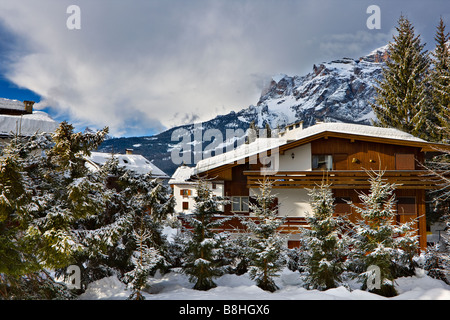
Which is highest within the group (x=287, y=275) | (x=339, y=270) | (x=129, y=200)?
(x=129, y=200)

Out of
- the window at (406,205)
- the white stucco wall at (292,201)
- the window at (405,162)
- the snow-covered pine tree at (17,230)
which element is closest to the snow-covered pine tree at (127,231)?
the snow-covered pine tree at (17,230)

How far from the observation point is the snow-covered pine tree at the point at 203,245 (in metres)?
11.7

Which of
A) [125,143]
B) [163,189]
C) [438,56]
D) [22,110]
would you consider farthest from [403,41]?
[125,143]

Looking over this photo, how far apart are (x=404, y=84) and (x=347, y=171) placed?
1483 centimetres

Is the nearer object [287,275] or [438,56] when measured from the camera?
[287,275]

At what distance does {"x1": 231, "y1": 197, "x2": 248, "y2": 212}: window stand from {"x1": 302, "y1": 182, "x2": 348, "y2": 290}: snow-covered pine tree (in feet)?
21.3

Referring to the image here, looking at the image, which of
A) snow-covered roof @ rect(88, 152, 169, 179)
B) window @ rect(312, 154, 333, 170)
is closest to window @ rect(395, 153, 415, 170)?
window @ rect(312, 154, 333, 170)

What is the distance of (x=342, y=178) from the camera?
17.0m

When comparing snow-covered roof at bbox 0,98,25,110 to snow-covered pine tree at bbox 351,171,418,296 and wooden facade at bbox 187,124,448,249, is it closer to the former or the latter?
wooden facade at bbox 187,124,448,249

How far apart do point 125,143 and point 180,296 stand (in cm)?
9055

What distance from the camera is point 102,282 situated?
11.3 m

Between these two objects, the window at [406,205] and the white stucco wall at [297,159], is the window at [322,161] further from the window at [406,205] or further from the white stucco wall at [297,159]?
the window at [406,205]
